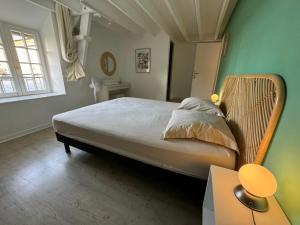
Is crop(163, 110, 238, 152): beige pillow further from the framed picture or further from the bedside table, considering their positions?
the framed picture

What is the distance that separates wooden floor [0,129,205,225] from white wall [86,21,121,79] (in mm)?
2792

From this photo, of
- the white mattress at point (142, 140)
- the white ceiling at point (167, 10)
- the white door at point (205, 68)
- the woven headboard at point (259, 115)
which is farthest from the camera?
the white door at point (205, 68)

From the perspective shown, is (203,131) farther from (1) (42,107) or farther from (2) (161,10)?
(1) (42,107)

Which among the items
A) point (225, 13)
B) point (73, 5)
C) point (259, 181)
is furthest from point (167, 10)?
point (259, 181)

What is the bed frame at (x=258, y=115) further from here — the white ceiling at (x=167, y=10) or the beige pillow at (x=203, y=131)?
the white ceiling at (x=167, y=10)

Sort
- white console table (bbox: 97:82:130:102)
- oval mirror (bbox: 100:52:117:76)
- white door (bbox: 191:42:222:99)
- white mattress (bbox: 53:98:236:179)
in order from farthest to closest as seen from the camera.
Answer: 1. oval mirror (bbox: 100:52:117:76)
2. white door (bbox: 191:42:222:99)
3. white console table (bbox: 97:82:130:102)
4. white mattress (bbox: 53:98:236:179)

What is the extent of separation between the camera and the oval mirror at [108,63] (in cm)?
424

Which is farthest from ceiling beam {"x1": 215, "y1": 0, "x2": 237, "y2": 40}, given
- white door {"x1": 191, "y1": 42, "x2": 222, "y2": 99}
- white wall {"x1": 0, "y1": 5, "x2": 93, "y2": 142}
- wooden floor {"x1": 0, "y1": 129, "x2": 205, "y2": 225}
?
white wall {"x1": 0, "y1": 5, "x2": 93, "y2": 142}

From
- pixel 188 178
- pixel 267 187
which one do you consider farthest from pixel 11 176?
pixel 267 187

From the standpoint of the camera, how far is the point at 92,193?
1.41 m

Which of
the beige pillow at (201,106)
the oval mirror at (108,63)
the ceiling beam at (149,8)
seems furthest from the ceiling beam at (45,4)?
the beige pillow at (201,106)

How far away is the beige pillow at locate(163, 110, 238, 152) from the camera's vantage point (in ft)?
3.76

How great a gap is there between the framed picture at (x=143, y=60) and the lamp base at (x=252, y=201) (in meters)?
4.42

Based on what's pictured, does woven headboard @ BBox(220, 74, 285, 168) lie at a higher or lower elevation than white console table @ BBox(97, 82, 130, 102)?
higher
